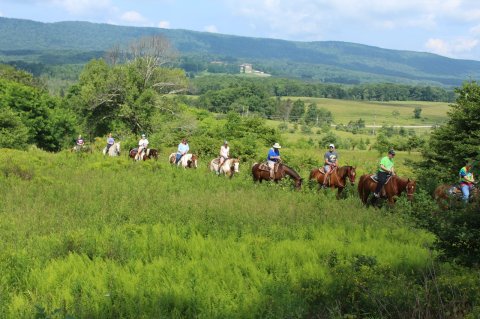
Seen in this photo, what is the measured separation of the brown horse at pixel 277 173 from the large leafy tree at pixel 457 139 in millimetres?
5589

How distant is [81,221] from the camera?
12547 mm

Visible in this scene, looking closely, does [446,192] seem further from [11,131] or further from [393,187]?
[11,131]

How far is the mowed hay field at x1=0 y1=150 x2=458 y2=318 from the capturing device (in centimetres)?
695

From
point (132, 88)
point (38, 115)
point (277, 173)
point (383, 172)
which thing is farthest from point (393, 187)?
point (38, 115)

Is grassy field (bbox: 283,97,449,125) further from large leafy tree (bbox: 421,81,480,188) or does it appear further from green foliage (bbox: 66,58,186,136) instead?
large leafy tree (bbox: 421,81,480,188)

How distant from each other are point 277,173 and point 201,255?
1126 cm

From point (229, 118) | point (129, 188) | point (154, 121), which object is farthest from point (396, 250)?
point (154, 121)

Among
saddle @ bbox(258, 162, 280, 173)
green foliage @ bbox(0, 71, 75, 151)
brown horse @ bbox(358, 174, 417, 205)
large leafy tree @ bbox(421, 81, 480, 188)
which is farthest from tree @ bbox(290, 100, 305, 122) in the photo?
brown horse @ bbox(358, 174, 417, 205)

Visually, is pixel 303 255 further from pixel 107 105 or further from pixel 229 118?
pixel 107 105

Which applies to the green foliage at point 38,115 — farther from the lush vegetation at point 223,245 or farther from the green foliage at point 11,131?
the lush vegetation at point 223,245

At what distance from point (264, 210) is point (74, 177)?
1010 cm

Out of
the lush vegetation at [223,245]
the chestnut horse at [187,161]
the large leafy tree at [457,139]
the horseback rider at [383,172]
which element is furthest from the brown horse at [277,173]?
the chestnut horse at [187,161]

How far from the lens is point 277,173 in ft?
67.4

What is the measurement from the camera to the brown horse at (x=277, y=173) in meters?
20.1
